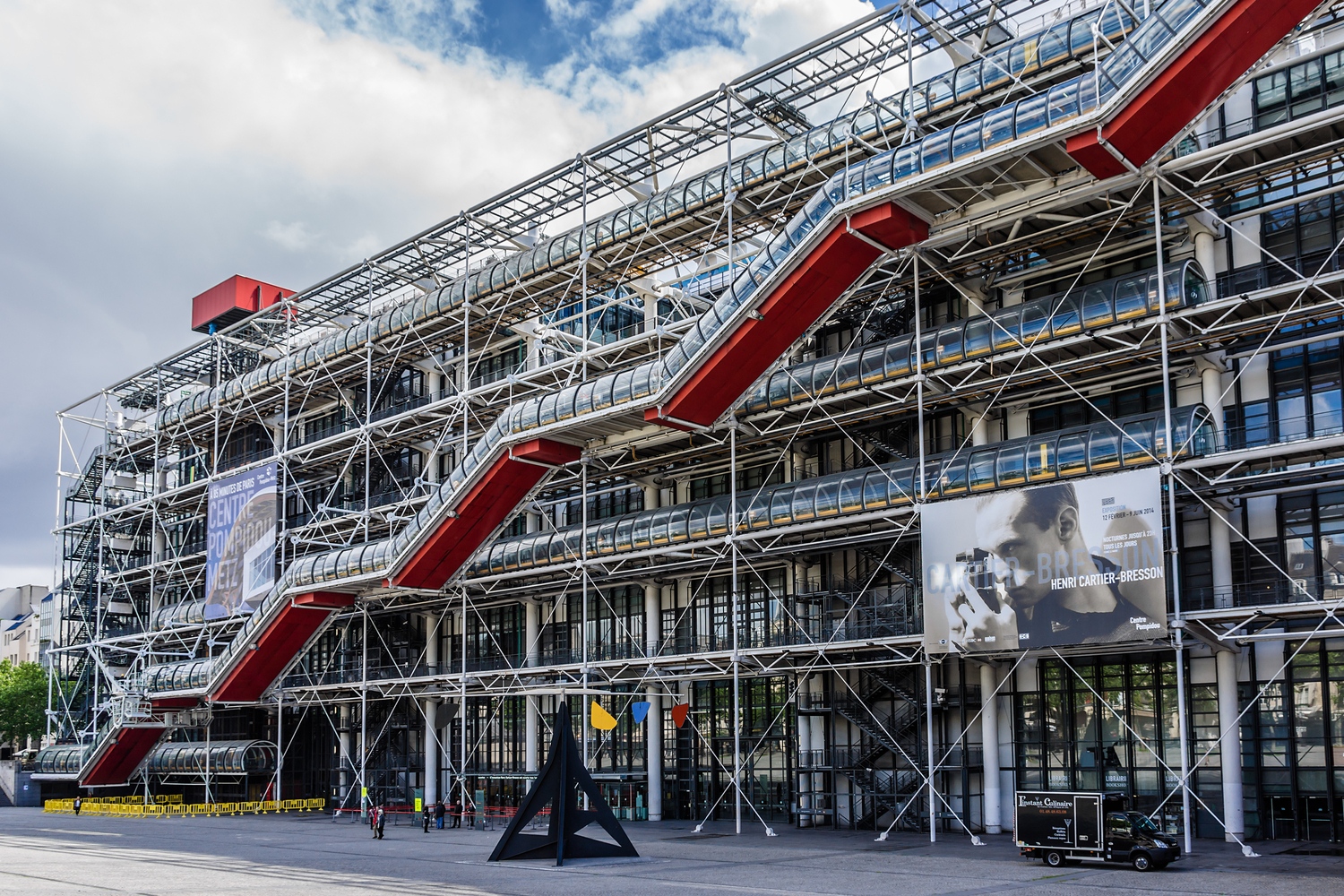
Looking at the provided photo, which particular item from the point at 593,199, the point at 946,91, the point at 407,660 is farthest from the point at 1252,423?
the point at 407,660

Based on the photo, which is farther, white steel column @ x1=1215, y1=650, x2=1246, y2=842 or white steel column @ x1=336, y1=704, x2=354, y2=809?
white steel column @ x1=336, y1=704, x2=354, y2=809

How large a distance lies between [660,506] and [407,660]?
13.0m

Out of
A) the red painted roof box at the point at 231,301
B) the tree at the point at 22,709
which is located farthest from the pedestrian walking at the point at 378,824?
the tree at the point at 22,709

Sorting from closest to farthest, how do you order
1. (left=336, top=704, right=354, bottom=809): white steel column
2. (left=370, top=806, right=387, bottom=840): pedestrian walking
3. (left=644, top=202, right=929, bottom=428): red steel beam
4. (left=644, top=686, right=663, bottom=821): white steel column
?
1. (left=644, top=202, right=929, bottom=428): red steel beam
2. (left=370, top=806, right=387, bottom=840): pedestrian walking
3. (left=644, top=686, right=663, bottom=821): white steel column
4. (left=336, top=704, right=354, bottom=809): white steel column

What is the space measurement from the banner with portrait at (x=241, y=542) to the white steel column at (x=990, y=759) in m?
27.4

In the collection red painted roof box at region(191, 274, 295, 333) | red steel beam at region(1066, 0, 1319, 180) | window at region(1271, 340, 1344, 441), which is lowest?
window at region(1271, 340, 1344, 441)

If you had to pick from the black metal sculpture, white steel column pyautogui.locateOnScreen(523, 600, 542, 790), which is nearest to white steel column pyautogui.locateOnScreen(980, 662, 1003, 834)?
the black metal sculpture

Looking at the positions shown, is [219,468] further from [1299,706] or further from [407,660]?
[1299,706]

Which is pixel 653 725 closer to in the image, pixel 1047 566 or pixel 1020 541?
pixel 1020 541

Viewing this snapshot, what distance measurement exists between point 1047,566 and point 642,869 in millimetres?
9604

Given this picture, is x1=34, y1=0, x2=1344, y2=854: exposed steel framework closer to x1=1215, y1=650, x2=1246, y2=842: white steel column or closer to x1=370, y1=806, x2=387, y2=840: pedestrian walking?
x1=1215, y1=650, x2=1246, y2=842: white steel column

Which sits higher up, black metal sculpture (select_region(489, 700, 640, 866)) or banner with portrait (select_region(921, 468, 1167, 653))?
banner with portrait (select_region(921, 468, 1167, 653))

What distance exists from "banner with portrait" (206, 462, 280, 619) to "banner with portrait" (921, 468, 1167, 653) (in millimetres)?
27729

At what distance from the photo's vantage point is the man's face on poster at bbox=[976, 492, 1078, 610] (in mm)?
24594
